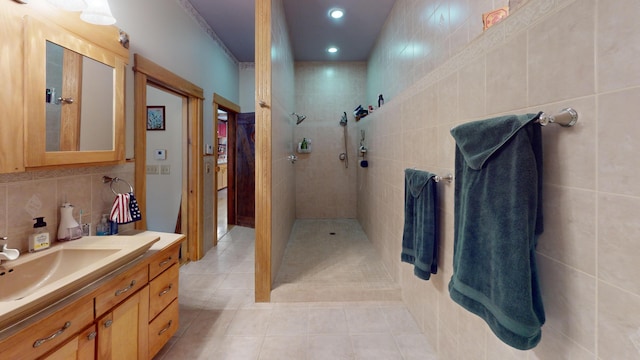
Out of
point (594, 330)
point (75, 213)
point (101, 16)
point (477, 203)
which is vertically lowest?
point (594, 330)

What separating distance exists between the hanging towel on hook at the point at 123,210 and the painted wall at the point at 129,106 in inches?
4.5

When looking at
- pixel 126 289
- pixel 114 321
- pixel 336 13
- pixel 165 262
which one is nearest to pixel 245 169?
pixel 336 13

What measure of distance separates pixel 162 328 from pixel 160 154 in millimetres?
2289

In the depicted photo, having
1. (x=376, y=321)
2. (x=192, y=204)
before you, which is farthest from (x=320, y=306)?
(x=192, y=204)

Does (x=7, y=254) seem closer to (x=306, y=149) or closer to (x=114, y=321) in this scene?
(x=114, y=321)

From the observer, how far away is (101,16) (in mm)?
1516

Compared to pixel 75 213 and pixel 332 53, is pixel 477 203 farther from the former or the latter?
pixel 332 53

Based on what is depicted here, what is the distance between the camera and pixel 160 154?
330 cm

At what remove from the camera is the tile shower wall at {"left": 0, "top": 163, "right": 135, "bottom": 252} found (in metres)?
1.27

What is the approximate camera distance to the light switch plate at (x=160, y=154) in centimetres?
329

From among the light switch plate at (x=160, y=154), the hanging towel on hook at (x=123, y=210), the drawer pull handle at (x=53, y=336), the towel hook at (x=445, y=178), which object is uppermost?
the light switch plate at (x=160, y=154)

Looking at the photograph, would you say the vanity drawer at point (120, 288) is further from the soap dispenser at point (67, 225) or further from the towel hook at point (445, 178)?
the towel hook at point (445, 178)

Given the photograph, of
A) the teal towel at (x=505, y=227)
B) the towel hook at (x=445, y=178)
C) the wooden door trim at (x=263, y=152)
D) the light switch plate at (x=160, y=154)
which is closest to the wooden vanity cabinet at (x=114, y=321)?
the wooden door trim at (x=263, y=152)

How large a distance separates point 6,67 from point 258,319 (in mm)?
2017
